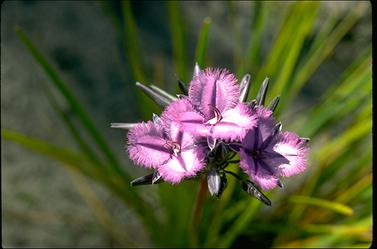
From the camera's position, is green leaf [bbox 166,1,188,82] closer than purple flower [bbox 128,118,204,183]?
No

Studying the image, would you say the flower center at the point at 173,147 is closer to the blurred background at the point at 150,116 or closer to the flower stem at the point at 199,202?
the flower stem at the point at 199,202

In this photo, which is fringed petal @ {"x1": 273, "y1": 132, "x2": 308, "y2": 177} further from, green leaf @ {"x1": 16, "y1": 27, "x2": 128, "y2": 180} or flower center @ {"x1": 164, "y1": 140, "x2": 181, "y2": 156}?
green leaf @ {"x1": 16, "y1": 27, "x2": 128, "y2": 180}

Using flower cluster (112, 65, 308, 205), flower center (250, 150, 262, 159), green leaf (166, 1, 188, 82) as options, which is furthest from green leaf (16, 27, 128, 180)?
flower center (250, 150, 262, 159)

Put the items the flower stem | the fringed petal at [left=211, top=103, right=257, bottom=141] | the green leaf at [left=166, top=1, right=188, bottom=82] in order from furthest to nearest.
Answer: the green leaf at [left=166, top=1, right=188, bottom=82], the flower stem, the fringed petal at [left=211, top=103, right=257, bottom=141]

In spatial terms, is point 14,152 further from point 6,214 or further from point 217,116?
point 217,116

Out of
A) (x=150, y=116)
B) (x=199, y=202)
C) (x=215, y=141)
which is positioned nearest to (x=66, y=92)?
(x=150, y=116)

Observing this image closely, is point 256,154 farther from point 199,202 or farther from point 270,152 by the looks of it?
point 199,202
